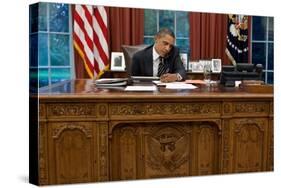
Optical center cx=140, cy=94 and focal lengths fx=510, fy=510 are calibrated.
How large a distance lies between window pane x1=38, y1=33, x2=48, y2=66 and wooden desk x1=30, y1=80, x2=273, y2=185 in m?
0.21

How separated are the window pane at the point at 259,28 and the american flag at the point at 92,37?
1209 millimetres

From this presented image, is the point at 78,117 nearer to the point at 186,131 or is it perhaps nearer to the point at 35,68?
the point at 35,68

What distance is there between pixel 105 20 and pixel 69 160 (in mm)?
1055

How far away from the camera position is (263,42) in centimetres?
411

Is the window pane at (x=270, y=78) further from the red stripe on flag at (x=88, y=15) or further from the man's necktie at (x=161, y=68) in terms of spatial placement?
the red stripe on flag at (x=88, y=15)

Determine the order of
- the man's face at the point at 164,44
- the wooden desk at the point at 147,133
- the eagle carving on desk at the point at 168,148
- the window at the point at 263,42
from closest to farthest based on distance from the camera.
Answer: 1. the wooden desk at the point at 147,133
2. the eagle carving on desk at the point at 168,148
3. the man's face at the point at 164,44
4. the window at the point at 263,42

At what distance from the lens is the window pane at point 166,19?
3779 mm

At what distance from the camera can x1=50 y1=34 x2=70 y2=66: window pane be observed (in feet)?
11.4

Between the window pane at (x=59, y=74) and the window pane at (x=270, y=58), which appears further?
the window pane at (x=270, y=58)

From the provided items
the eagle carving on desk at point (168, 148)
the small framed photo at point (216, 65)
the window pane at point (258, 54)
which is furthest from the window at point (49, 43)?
the window pane at point (258, 54)

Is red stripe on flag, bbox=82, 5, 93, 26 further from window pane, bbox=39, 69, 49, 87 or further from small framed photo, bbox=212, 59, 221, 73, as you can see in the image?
small framed photo, bbox=212, 59, 221, 73

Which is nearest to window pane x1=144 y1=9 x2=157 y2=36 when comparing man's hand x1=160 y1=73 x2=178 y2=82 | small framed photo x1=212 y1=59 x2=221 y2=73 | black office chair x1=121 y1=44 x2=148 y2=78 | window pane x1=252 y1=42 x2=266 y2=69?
black office chair x1=121 y1=44 x2=148 y2=78

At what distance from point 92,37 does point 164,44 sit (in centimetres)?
55

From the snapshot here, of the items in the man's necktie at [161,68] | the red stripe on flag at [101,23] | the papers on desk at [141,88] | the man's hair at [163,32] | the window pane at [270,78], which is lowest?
the papers on desk at [141,88]
